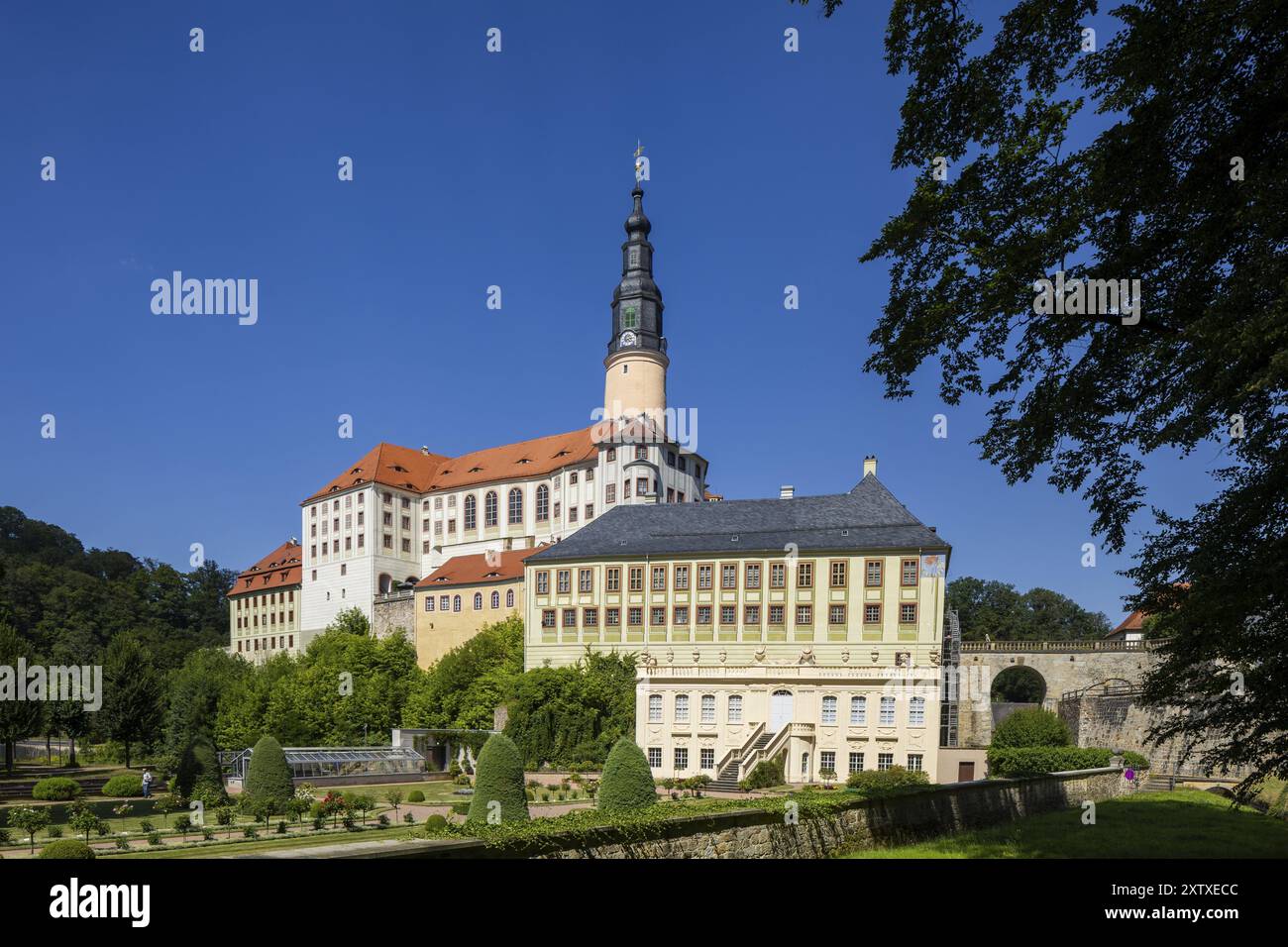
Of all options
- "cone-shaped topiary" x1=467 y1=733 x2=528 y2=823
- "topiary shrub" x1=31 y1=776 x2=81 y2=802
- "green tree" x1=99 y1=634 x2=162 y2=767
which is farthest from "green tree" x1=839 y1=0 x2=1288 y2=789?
"green tree" x1=99 y1=634 x2=162 y2=767

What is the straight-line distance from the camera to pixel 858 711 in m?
47.3

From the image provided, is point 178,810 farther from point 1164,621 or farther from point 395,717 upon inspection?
point 1164,621

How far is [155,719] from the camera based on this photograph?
6016 centimetres

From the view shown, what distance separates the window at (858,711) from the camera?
4706cm

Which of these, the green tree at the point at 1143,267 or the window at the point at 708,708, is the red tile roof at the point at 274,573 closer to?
the window at the point at 708,708

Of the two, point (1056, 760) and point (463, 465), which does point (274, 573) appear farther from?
point (1056, 760)

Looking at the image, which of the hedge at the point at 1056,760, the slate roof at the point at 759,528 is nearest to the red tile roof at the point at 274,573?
the slate roof at the point at 759,528

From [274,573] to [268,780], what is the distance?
79.6 meters

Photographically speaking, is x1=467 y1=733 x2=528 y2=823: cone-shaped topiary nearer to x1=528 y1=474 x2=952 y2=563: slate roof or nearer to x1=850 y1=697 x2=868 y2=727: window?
x1=850 y1=697 x2=868 y2=727: window

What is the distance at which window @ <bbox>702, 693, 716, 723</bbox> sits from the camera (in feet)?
161

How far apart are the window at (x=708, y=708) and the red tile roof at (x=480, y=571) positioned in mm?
21694

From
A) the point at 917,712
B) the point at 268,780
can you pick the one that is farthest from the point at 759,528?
the point at 268,780
